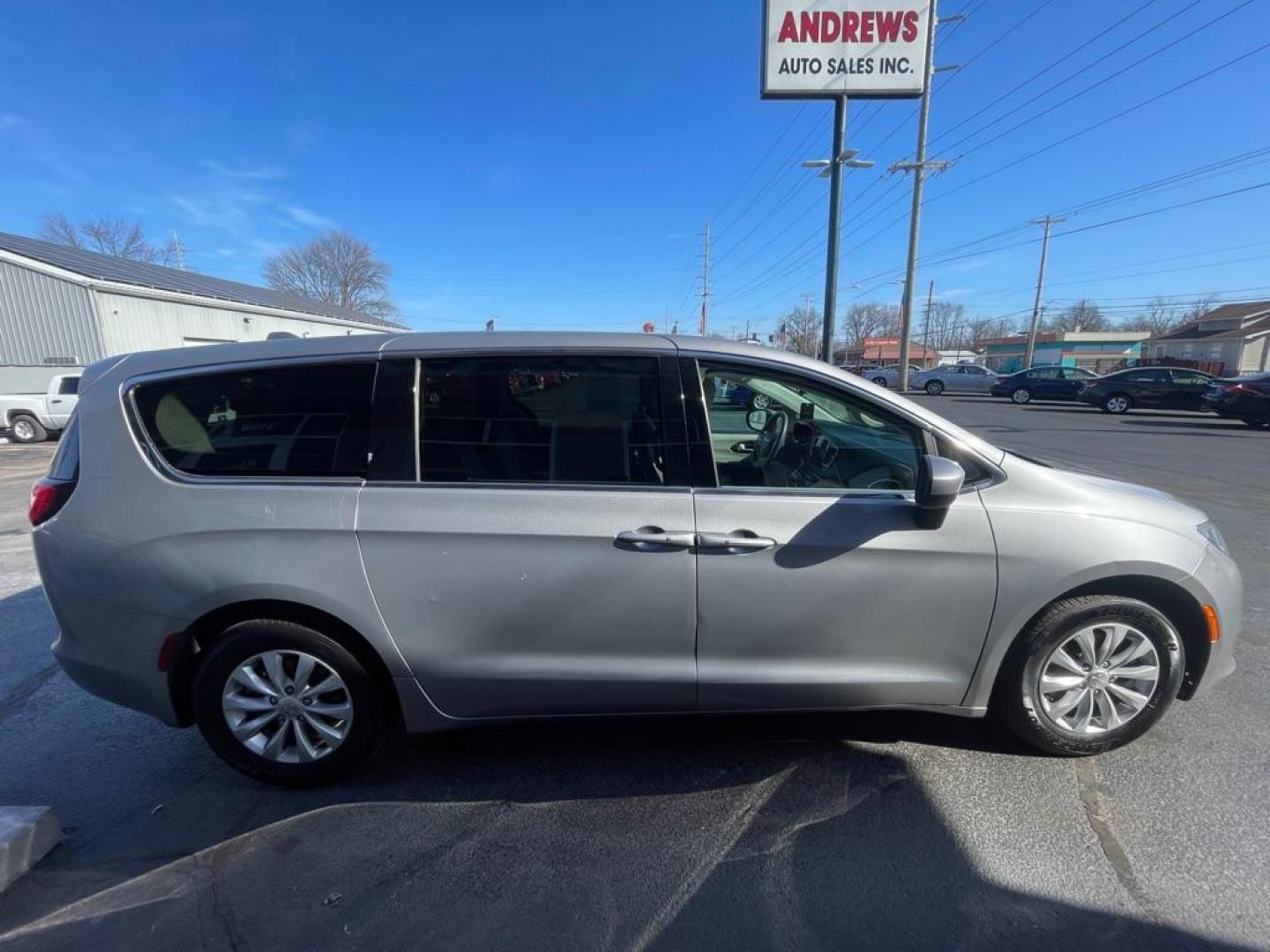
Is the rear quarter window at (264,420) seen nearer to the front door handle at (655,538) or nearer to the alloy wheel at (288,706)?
the alloy wheel at (288,706)

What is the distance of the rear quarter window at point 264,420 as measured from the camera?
242 centimetres

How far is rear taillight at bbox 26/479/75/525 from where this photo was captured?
2.40 metres

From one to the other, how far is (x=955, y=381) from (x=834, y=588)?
1474 inches

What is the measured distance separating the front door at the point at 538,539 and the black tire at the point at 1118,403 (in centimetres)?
2615

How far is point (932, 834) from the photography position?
2.25 metres

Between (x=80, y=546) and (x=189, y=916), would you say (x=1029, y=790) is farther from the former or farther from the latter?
(x=80, y=546)

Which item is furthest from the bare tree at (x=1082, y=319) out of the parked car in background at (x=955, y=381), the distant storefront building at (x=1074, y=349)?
the parked car in background at (x=955, y=381)

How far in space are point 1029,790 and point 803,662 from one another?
106cm

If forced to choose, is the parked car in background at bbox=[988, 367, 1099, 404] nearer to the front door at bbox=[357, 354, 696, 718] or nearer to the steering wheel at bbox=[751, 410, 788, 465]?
the steering wheel at bbox=[751, 410, 788, 465]

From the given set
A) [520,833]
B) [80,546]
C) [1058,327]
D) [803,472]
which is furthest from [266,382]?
[1058,327]

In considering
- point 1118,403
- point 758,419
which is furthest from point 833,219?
point 1118,403

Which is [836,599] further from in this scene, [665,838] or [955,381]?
[955,381]

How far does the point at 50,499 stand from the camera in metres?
2.41

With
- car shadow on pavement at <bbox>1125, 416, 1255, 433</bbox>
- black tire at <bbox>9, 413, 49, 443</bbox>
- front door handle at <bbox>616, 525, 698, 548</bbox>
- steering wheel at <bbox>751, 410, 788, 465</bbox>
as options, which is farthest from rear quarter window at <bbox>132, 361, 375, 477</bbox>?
car shadow on pavement at <bbox>1125, 416, 1255, 433</bbox>
